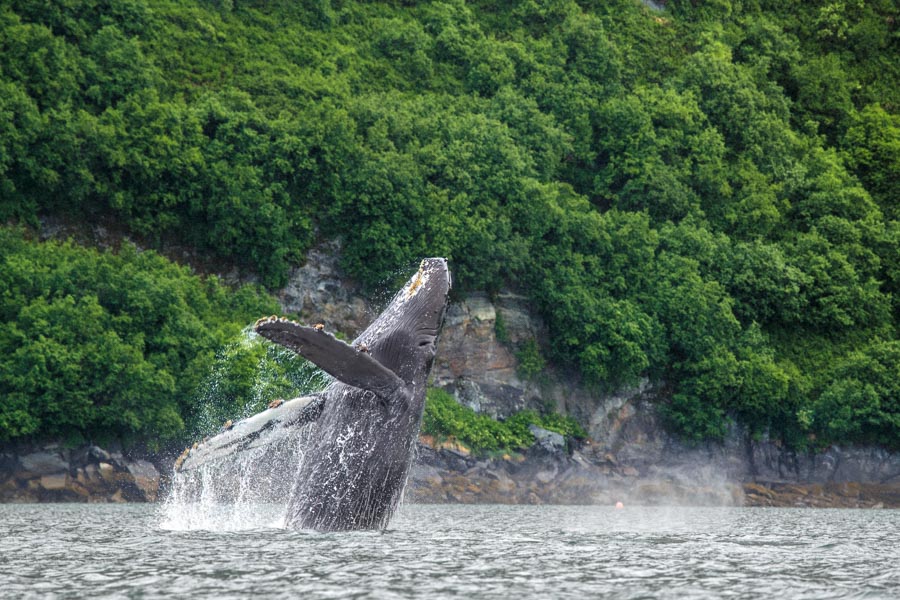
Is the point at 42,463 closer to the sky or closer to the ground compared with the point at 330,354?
closer to the sky

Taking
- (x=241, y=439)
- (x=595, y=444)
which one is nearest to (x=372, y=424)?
(x=241, y=439)

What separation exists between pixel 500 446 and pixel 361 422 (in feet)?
119

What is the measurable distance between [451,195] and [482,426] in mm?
11951

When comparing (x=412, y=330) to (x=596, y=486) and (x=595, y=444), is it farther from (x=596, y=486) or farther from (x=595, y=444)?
(x=595, y=444)

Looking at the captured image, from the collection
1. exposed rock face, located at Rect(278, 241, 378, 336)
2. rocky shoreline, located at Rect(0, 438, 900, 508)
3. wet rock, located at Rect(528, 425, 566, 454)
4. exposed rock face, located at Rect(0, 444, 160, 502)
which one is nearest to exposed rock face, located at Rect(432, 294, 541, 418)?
wet rock, located at Rect(528, 425, 566, 454)

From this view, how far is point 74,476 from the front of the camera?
44.3m

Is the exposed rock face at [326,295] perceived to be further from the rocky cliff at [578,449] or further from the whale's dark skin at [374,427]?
the whale's dark skin at [374,427]

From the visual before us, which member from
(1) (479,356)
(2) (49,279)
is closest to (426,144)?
(1) (479,356)

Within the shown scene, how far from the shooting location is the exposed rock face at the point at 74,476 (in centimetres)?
4353

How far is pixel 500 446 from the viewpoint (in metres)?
55.1

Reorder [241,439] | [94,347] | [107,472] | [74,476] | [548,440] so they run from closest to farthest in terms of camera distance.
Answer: [241,439] < [94,347] < [74,476] < [107,472] < [548,440]

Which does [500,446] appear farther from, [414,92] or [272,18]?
[272,18]

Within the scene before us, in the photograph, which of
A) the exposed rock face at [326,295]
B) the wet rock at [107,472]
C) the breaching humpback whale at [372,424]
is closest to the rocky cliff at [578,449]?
the exposed rock face at [326,295]

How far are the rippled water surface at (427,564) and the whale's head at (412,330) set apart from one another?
2.80 metres
